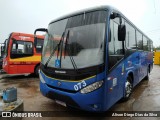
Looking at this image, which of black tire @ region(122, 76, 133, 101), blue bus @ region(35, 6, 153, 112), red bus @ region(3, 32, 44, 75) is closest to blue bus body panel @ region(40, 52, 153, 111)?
blue bus @ region(35, 6, 153, 112)

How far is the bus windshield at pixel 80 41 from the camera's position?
3.71m

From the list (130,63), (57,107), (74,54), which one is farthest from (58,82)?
(130,63)

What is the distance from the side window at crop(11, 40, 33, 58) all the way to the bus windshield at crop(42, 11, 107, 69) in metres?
6.06

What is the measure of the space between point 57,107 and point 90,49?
2.31 meters

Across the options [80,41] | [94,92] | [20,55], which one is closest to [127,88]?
[94,92]

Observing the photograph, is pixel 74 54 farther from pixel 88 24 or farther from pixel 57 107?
pixel 57 107

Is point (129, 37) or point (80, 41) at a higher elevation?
point (129, 37)

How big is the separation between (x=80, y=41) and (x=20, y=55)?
706 centimetres

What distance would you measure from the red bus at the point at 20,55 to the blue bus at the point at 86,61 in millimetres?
5853

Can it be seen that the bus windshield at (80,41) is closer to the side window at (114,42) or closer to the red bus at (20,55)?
the side window at (114,42)

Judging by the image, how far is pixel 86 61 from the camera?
3.69m

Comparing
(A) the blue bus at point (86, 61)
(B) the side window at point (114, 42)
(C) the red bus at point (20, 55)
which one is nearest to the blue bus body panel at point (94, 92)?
(A) the blue bus at point (86, 61)

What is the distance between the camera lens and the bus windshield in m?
3.71

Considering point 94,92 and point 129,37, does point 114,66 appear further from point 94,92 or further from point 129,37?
point 129,37
